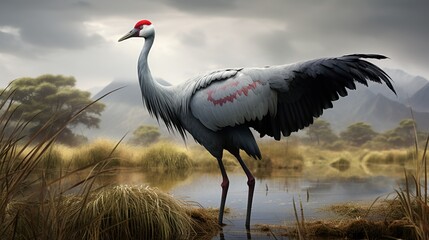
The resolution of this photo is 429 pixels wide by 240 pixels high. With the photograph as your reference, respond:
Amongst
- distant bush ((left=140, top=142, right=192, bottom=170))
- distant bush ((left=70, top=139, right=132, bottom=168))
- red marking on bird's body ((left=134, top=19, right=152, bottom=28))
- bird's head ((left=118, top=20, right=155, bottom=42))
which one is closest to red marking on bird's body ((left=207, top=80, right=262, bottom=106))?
bird's head ((left=118, top=20, right=155, bottom=42))

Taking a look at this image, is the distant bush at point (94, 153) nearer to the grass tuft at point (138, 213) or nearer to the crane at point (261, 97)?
the crane at point (261, 97)

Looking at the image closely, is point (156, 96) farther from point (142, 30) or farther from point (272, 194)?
point (272, 194)

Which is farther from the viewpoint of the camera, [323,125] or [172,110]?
[323,125]

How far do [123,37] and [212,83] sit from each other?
147 cm

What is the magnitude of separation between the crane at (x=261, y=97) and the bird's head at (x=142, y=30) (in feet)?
2.98

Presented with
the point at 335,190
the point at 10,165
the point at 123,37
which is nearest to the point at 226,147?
the point at 123,37

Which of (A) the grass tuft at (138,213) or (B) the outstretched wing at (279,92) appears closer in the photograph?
(A) the grass tuft at (138,213)

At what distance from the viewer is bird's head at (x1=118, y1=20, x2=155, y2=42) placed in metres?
6.34

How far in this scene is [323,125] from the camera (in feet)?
168

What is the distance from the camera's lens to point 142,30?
636 centimetres

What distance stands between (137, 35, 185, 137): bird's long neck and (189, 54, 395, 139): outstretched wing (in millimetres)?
452

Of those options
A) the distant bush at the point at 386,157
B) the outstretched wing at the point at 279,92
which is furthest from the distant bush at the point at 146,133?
the outstretched wing at the point at 279,92

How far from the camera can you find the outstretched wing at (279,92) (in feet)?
17.4

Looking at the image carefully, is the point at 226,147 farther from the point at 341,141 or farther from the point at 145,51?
the point at 341,141
